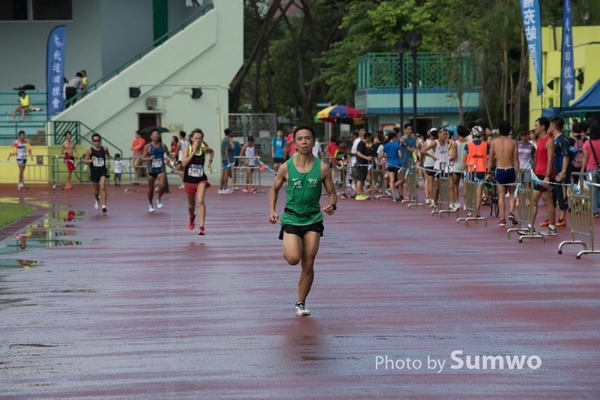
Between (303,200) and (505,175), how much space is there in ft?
35.4

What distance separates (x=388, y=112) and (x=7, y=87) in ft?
50.2

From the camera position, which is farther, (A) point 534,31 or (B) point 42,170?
(B) point 42,170

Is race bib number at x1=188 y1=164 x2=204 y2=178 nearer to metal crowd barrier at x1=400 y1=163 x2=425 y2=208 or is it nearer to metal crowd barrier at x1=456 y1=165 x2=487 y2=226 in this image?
metal crowd barrier at x1=456 y1=165 x2=487 y2=226

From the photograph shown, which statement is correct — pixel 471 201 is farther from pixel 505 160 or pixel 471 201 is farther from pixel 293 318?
pixel 293 318

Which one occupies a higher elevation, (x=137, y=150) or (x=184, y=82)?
(x=184, y=82)

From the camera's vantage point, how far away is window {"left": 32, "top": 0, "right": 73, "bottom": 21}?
51.0m

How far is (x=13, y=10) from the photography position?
51.0m

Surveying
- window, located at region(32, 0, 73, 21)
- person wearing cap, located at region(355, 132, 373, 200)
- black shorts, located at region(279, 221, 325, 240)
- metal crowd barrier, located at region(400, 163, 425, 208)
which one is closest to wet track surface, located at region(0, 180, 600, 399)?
black shorts, located at region(279, 221, 325, 240)

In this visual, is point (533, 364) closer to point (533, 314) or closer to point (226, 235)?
point (533, 314)

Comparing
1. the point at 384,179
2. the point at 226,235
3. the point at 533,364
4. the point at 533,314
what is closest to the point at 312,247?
the point at 533,314

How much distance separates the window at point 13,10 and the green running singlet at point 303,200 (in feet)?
135

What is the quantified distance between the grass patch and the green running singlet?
42.7 ft

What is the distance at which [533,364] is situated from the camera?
30.5 ft

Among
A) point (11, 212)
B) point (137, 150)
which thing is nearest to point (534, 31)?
point (11, 212)
